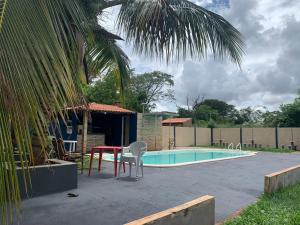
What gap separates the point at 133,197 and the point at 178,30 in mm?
3320

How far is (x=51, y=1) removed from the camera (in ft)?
6.70

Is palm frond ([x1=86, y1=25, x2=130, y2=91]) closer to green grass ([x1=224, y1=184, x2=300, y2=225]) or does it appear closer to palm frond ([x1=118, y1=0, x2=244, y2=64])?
palm frond ([x1=118, y1=0, x2=244, y2=64])

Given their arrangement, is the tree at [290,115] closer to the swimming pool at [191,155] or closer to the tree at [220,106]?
the swimming pool at [191,155]

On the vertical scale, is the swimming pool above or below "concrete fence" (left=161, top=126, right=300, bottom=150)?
below

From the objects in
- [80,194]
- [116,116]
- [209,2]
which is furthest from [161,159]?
[209,2]

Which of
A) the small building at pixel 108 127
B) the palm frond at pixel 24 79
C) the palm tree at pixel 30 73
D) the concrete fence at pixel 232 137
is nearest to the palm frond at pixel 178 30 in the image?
the palm tree at pixel 30 73

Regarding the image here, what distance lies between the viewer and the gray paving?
4.47 meters

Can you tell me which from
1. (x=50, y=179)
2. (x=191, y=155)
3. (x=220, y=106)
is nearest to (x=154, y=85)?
(x=220, y=106)

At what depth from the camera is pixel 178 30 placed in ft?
14.0

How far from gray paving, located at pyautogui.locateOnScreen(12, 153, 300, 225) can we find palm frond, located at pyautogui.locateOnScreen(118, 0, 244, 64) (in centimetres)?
261

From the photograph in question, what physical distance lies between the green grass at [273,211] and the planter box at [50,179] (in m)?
3.37

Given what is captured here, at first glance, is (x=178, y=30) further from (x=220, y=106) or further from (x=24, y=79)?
(x=220, y=106)

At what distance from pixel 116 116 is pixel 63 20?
17.7 meters

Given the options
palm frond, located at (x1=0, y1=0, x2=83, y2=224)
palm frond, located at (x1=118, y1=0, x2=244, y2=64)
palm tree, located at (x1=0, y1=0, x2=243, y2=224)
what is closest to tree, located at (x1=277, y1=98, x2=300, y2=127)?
palm frond, located at (x1=118, y1=0, x2=244, y2=64)
